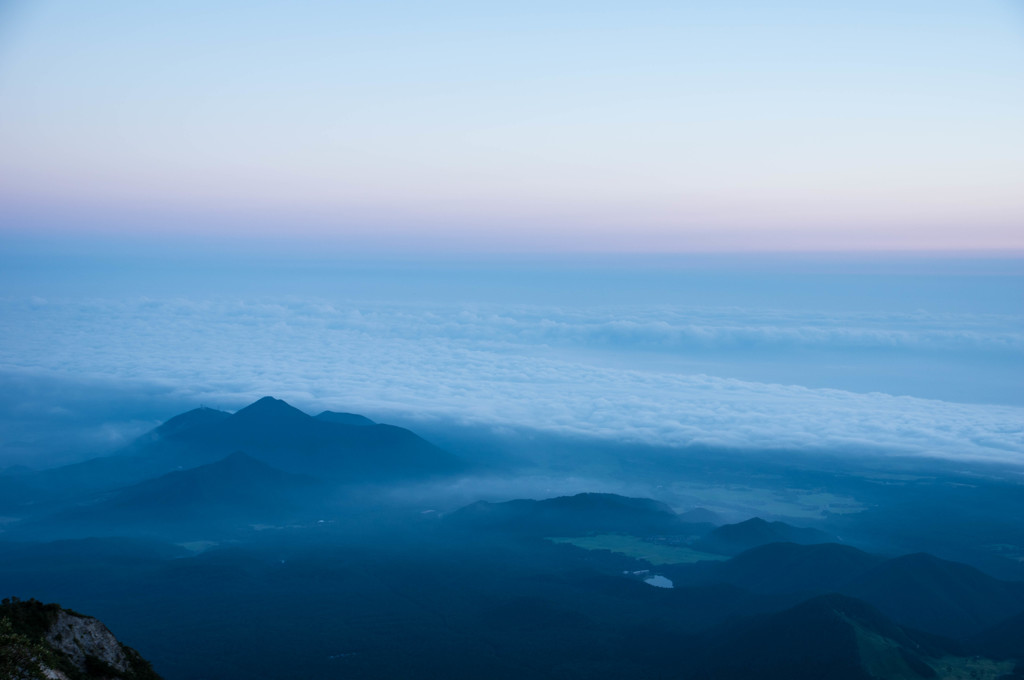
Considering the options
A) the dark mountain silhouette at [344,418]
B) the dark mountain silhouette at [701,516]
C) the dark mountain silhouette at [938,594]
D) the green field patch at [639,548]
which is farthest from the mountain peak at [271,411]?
the dark mountain silhouette at [938,594]

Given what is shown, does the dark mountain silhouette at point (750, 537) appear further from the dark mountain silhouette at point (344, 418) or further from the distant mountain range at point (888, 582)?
the dark mountain silhouette at point (344, 418)

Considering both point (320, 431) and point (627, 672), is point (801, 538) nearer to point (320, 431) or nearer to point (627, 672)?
point (627, 672)

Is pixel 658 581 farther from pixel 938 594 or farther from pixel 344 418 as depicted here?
pixel 344 418

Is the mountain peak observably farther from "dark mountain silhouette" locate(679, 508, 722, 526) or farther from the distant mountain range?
the distant mountain range

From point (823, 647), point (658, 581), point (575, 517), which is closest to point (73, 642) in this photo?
point (823, 647)

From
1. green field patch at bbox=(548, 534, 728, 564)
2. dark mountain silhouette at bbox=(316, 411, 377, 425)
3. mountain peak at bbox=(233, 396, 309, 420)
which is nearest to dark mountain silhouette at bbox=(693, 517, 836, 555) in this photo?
green field patch at bbox=(548, 534, 728, 564)

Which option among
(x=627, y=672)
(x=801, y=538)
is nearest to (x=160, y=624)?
(x=627, y=672)
